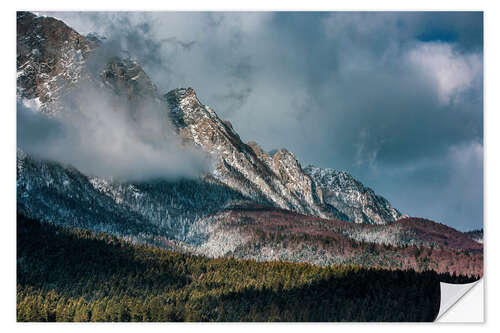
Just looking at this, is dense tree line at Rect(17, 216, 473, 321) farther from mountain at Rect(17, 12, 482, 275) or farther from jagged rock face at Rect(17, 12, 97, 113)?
jagged rock face at Rect(17, 12, 97, 113)

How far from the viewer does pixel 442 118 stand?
96.5ft

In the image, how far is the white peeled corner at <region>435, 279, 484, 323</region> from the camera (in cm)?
2244

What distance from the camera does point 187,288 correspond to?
1729 inches

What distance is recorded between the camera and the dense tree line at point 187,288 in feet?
83.4

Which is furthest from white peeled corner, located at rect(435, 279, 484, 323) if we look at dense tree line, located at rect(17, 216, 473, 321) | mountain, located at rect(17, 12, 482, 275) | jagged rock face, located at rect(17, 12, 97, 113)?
jagged rock face, located at rect(17, 12, 97, 113)

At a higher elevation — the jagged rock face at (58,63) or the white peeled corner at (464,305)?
the jagged rock face at (58,63)

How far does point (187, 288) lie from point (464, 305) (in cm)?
2622

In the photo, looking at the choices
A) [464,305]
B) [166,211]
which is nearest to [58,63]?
[166,211]

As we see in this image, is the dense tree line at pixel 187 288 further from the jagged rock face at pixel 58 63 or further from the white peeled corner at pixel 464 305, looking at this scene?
the jagged rock face at pixel 58 63

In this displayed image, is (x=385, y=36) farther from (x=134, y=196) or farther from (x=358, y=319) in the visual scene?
(x=134, y=196)

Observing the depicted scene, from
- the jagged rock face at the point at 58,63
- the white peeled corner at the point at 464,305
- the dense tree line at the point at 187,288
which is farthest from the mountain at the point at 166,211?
the white peeled corner at the point at 464,305

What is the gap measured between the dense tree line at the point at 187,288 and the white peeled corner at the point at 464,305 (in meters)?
0.40

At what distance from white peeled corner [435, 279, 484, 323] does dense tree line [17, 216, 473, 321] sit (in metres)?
0.40

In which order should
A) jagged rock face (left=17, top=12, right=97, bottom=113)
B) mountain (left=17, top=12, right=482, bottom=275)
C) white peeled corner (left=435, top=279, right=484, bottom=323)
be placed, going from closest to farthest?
white peeled corner (left=435, top=279, right=484, bottom=323) → jagged rock face (left=17, top=12, right=97, bottom=113) → mountain (left=17, top=12, right=482, bottom=275)
